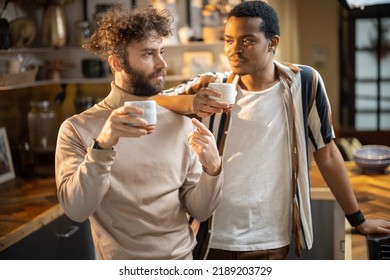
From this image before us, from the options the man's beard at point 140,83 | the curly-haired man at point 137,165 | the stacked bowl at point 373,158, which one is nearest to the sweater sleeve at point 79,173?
the curly-haired man at point 137,165

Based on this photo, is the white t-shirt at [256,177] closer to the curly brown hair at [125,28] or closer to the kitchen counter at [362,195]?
the kitchen counter at [362,195]

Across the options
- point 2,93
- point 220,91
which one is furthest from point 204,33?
point 220,91

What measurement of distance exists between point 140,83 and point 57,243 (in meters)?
0.65

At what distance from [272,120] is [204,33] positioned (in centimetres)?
73

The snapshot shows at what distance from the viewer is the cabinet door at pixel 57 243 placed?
4.59 feet

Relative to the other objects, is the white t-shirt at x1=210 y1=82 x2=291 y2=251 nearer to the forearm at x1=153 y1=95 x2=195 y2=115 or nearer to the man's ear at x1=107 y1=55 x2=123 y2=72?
the forearm at x1=153 y1=95 x2=195 y2=115

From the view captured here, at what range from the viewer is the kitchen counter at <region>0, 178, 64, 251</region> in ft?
4.51

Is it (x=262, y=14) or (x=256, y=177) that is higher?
(x=262, y=14)

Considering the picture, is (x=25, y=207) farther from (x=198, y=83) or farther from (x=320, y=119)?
Result: (x=320, y=119)

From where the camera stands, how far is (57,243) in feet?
4.80

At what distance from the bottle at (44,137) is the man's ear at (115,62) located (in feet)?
1.67

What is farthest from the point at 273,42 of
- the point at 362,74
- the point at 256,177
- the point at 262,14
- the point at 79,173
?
the point at 362,74

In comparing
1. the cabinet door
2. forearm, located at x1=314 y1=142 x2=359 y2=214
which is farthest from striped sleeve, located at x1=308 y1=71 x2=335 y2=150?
the cabinet door
